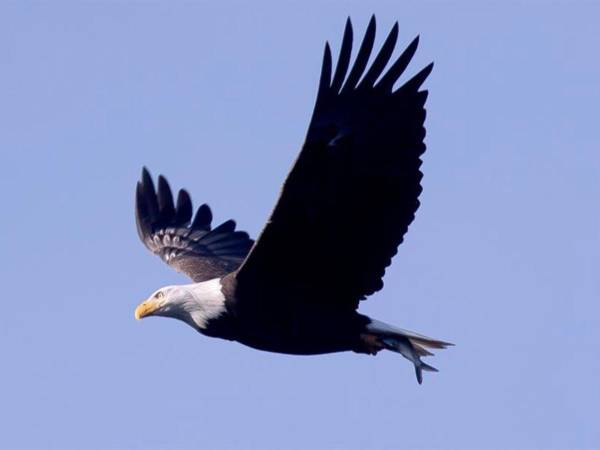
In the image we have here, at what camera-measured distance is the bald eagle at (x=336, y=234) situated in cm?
1400

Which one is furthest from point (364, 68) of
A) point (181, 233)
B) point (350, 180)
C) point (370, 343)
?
point (181, 233)

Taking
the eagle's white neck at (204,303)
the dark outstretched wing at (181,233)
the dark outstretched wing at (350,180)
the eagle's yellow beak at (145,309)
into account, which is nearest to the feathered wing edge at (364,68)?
the dark outstretched wing at (350,180)

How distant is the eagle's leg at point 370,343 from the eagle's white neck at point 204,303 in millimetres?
1253

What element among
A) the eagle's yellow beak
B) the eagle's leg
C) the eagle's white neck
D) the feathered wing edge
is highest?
the feathered wing edge

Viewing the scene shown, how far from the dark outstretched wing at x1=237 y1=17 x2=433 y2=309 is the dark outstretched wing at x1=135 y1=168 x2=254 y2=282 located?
3.28 metres

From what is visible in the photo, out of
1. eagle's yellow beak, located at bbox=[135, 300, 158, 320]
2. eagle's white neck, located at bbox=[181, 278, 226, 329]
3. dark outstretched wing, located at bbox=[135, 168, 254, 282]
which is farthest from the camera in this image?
dark outstretched wing, located at bbox=[135, 168, 254, 282]

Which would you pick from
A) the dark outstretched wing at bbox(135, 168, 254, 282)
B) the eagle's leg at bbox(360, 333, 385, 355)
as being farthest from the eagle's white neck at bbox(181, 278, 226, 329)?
the dark outstretched wing at bbox(135, 168, 254, 282)

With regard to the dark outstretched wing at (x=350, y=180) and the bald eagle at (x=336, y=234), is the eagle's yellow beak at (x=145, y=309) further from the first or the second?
the dark outstretched wing at (x=350, y=180)

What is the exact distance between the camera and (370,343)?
15000 millimetres

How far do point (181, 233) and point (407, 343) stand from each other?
3.98 meters

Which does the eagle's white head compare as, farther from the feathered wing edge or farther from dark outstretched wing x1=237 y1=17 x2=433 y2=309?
the feathered wing edge

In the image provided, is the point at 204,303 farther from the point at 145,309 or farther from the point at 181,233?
the point at 181,233

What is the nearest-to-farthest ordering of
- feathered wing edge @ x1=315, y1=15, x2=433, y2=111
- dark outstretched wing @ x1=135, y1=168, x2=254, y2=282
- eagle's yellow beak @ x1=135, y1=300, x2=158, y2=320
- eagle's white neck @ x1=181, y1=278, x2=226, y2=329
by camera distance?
1. feathered wing edge @ x1=315, y1=15, x2=433, y2=111
2. eagle's white neck @ x1=181, y1=278, x2=226, y2=329
3. eagle's yellow beak @ x1=135, y1=300, x2=158, y2=320
4. dark outstretched wing @ x1=135, y1=168, x2=254, y2=282

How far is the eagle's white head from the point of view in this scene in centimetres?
1499
